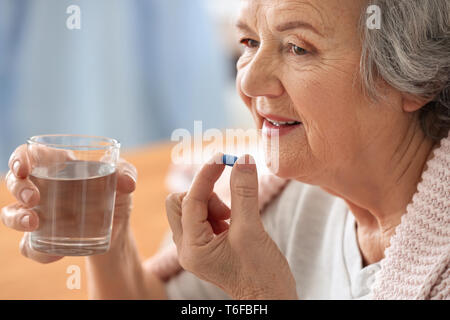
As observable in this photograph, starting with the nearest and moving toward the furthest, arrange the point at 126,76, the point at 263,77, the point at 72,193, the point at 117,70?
1. the point at 72,193
2. the point at 263,77
3. the point at 117,70
4. the point at 126,76

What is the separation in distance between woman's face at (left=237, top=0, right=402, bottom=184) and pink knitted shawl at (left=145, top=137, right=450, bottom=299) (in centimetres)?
15

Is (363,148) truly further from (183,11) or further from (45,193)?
(183,11)

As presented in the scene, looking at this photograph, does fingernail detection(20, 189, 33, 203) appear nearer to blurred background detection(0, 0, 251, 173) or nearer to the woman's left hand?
the woman's left hand

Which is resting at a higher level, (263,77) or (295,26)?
(295,26)

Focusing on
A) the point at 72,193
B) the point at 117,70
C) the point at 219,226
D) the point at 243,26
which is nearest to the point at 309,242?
the point at 219,226

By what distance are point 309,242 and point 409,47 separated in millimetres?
720

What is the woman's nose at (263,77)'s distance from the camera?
1.27 m

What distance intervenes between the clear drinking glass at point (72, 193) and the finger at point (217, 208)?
0.26 metres

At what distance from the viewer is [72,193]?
1.07 m

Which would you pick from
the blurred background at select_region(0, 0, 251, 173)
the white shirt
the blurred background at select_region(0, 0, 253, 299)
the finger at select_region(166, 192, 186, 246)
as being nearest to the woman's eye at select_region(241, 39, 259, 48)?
the finger at select_region(166, 192, 186, 246)

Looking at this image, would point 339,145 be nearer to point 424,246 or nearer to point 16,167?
A: point 424,246

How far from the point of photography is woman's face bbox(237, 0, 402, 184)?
121cm

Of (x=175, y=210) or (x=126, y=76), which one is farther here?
(x=126, y=76)

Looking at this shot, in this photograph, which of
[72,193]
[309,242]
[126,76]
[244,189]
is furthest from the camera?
[126,76]
